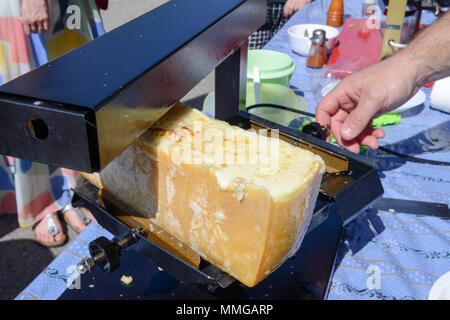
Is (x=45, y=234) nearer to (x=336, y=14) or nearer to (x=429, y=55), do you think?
(x=429, y=55)

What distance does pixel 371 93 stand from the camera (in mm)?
1137

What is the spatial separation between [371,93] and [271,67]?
525 millimetres

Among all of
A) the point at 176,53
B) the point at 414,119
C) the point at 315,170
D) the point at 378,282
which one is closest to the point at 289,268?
the point at 378,282

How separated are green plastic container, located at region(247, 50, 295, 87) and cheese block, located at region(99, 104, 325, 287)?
2.58 feet

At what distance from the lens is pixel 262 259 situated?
66cm

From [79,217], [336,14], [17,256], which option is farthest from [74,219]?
[336,14]

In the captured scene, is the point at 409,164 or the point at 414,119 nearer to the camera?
the point at 409,164

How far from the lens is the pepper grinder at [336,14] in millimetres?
2387

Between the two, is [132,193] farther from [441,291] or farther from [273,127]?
[441,291]

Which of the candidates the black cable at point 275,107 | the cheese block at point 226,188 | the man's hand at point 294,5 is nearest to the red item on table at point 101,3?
the black cable at point 275,107

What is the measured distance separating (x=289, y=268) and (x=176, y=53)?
58 cm

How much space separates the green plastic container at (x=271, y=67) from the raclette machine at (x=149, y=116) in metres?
0.41

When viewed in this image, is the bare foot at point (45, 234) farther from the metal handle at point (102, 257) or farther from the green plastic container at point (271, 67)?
the metal handle at point (102, 257)
